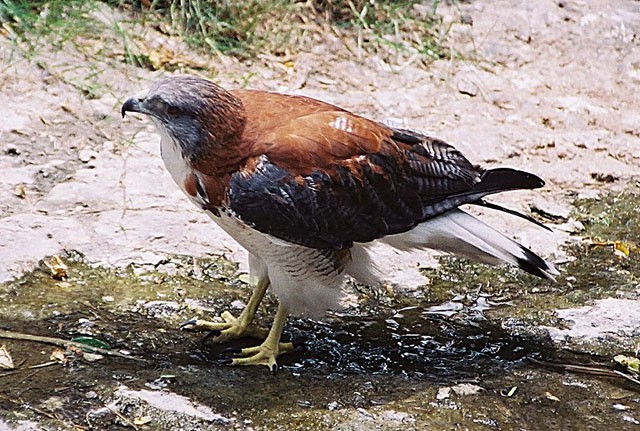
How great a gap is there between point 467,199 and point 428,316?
24.1 inches

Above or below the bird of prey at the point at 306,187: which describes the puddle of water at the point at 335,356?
below

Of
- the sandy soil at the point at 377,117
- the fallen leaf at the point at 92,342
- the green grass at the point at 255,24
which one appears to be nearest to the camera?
the fallen leaf at the point at 92,342

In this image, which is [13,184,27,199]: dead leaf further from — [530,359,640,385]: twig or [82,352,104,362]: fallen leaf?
[530,359,640,385]: twig

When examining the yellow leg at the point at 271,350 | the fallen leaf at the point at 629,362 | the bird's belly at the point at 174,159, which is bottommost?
the yellow leg at the point at 271,350

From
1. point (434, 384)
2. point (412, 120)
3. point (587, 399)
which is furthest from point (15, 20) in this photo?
point (587, 399)

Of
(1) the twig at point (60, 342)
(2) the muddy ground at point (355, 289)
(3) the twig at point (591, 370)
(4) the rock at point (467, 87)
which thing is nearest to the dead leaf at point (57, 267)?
(2) the muddy ground at point (355, 289)

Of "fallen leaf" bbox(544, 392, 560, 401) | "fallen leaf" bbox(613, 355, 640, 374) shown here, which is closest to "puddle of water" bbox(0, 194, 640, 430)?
"fallen leaf" bbox(544, 392, 560, 401)

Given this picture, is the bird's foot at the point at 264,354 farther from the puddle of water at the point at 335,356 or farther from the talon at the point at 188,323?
the talon at the point at 188,323

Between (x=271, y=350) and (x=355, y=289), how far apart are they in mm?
775

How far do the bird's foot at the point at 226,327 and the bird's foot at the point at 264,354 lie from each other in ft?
Answer: 0.35

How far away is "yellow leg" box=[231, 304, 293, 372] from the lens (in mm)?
4082

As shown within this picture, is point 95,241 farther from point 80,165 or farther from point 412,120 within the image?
point 412,120

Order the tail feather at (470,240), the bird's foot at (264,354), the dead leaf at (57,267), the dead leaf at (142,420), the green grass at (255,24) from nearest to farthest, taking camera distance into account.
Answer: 1. the dead leaf at (142,420)
2. the bird's foot at (264,354)
3. the tail feather at (470,240)
4. the dead leaf at (57,267)
5. the green grass at (255,24)

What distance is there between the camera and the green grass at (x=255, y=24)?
270 inches
